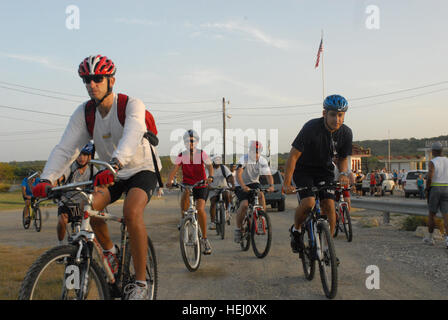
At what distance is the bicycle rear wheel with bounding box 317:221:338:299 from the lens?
4.54 meters

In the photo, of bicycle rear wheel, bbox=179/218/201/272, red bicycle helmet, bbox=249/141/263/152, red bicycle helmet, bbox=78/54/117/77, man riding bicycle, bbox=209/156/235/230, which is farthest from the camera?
man riding bicycle, bbox=209/156/235/230

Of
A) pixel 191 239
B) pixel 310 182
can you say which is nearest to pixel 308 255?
pixel 310 182

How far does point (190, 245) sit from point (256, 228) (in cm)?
149

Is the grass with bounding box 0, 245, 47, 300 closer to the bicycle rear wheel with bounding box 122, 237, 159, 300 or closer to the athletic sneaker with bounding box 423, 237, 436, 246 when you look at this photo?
the bicycle rear wheel with bounding box 122, 237, 159, 300

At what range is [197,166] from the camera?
789 centimetres

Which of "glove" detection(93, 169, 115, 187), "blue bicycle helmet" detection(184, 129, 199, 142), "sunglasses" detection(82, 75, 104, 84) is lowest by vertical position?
"glove" detection(93, 169, 115, 187)

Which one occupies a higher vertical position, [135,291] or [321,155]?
[321,155]

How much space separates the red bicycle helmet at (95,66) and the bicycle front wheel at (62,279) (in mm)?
1439

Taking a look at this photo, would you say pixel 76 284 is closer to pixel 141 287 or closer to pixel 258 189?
pixel 141 287

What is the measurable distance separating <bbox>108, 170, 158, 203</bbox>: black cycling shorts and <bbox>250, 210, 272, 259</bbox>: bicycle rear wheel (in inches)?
143

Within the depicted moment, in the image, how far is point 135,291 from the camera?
347 centimetres

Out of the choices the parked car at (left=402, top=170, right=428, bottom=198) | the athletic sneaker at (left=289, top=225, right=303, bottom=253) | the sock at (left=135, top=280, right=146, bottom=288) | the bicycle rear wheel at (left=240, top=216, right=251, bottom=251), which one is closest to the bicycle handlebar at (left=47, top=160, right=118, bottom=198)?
→ the sock at (left=135, top=280, right=146, bottom=288)

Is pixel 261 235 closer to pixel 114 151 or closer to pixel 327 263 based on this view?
pixel 327 263
